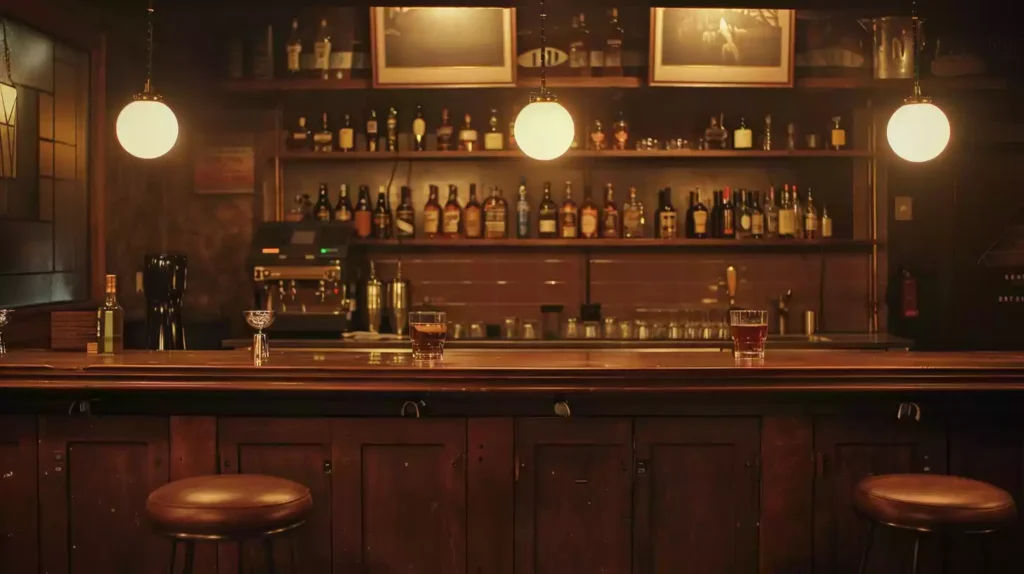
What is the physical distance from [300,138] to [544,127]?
256 centimetres

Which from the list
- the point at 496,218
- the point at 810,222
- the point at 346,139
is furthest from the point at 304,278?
the point at 810,222

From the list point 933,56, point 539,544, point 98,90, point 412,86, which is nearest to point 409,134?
point 412,86

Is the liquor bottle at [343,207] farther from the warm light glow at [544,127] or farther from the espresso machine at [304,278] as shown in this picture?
the warm light glow at [544,127]

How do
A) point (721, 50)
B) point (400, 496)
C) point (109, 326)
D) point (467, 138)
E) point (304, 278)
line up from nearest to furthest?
1. point (400, 496)
2. point (109, 326)
3. point (304, 278)
4. point (721, 50)
5. point (467, 138)

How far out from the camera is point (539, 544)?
319 centimetres

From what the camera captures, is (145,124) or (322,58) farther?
(322,58)

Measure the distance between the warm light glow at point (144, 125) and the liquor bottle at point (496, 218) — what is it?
222 centimetres

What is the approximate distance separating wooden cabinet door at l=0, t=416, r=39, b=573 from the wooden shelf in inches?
109

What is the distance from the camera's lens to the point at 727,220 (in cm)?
576

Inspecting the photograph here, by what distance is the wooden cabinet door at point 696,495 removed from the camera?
320cm

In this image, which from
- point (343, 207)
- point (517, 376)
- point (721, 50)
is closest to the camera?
point (517, 376)

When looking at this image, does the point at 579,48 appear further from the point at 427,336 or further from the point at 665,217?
the point at 427,336

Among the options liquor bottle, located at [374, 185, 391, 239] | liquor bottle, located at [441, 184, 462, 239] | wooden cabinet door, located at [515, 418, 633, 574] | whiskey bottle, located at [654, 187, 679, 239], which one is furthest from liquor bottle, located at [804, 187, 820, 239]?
wooden cabinet door, located at [515, 418, 633, 574]

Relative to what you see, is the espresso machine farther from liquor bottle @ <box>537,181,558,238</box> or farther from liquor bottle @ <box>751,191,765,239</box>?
liquor bottle @ <box>751,191,765,239</box>
